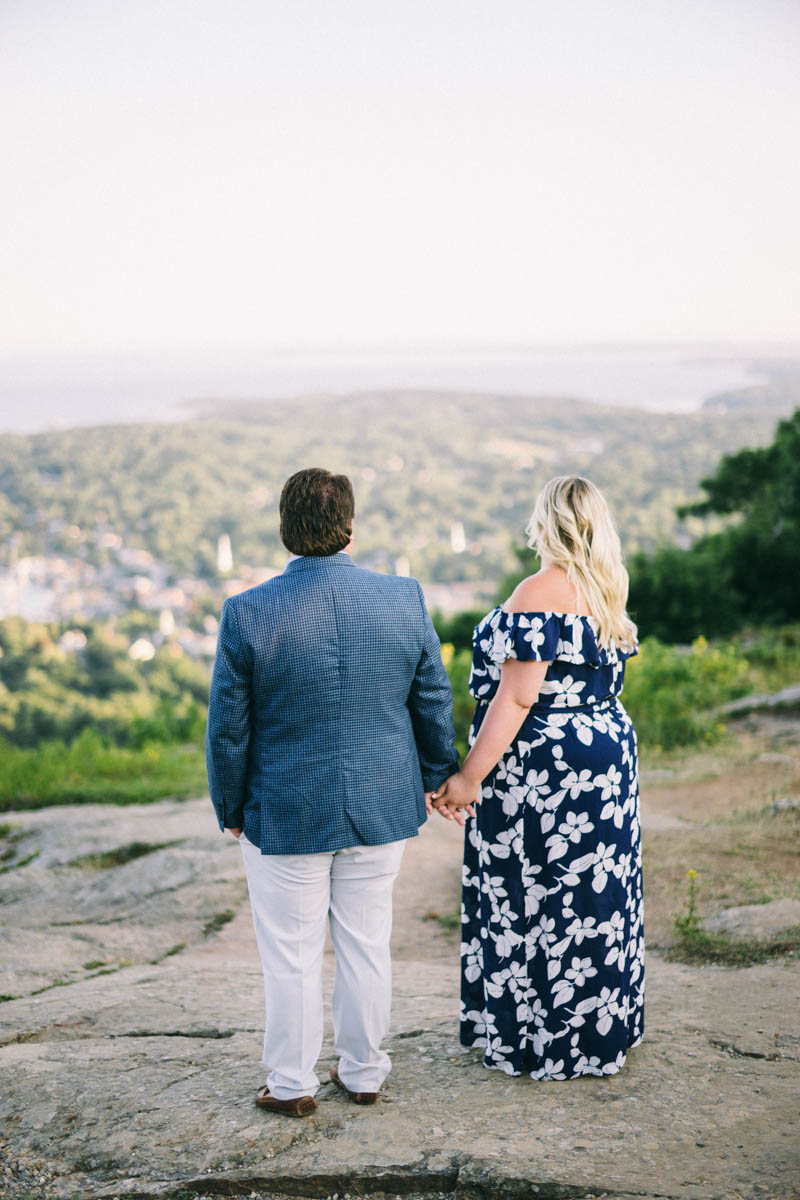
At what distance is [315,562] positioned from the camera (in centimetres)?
267

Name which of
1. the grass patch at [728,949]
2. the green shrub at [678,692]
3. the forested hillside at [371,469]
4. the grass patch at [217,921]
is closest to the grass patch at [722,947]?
the grass patch at [728,949]

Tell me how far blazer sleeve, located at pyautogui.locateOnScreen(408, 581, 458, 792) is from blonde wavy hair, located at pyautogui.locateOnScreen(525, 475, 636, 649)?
0.42m

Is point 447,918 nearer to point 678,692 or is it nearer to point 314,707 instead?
point 314,707

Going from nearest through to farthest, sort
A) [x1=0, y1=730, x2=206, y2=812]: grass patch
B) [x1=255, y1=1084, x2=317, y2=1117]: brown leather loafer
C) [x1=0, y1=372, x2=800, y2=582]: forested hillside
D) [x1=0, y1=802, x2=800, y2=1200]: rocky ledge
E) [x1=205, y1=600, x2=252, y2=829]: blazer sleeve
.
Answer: [x1=0, y1=802, x2=800, y2=1200]: rocky ledge < [x1=205, y1=600, x2=252, y2=829]: blazer sleeve < [x1=255, y1=1084, x2=317, y2=1117]: brown leather loafer < [x1=0, y1=730, x2=206, y2=812]: grass patch < [x1=0, y1=372, x2=800, y2=582]: forested hillside

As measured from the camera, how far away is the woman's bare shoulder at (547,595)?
2.85m

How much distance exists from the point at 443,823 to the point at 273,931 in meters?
4.40

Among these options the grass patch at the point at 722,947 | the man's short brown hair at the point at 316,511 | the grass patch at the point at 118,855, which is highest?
the man's short brown hair at the point at 316,511

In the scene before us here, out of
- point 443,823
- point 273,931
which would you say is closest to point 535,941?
point 273,931

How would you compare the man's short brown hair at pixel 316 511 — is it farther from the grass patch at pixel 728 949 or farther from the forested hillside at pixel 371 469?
the forested hillside at pixel 371 469

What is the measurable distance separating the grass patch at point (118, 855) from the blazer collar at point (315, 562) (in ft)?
13.8

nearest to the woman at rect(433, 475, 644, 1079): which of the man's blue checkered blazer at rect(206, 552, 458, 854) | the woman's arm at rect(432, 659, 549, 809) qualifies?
the woman's arm at rect(432, 659, 549, 809)

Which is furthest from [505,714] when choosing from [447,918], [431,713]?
[447,918]

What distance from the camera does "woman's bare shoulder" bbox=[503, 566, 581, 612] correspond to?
2.85 metres

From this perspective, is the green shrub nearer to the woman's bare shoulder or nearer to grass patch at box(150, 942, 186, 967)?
grass patch at box(150, 942, 186, 967)
